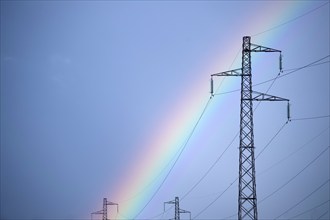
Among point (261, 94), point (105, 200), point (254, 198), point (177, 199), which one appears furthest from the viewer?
point (105, 200)

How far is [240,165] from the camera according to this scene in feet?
120

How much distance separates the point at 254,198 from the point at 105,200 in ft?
200

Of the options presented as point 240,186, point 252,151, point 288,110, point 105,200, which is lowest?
point 105,200

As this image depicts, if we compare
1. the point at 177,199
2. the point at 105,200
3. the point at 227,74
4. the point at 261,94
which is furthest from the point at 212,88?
the point at 105,200

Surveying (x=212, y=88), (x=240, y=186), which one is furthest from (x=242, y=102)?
(x=240, y=186)

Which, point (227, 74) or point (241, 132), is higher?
point (227, 74)

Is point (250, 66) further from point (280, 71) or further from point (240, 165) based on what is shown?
point (240, 165)

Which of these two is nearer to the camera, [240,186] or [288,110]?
[240,186]

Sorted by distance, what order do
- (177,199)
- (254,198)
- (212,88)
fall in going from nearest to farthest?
(254,198) → (212,88) → (177,199)

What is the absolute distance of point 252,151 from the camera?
121ft

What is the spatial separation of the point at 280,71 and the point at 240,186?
1142 centimetres

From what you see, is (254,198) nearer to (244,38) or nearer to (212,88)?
(212,88)

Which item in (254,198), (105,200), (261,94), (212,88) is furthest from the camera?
(105,200)

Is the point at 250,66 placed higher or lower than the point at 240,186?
higher
